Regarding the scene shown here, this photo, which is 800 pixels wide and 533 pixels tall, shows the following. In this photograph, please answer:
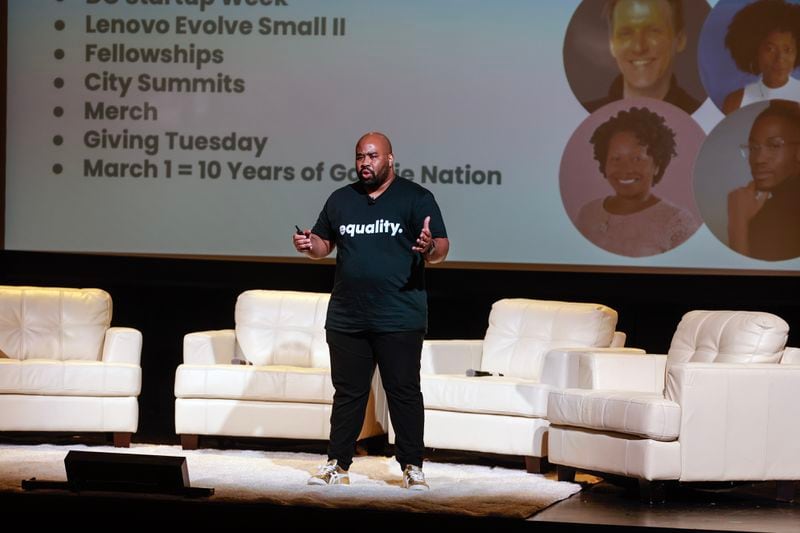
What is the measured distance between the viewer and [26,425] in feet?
22.6

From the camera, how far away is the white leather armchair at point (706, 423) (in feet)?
18.6

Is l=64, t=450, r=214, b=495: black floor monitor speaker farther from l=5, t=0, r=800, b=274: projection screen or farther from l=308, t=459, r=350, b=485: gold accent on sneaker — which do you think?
l=5, t=0, r=800, b=274: projection screen

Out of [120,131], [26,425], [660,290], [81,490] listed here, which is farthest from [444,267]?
[81,490]

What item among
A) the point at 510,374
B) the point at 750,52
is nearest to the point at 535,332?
the point at 510,374

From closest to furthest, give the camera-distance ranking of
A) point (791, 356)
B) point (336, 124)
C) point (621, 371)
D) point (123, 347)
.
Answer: point (791, 356) < point (621, 371) < point (123, 347) < point (336, 124)

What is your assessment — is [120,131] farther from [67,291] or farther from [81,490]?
[81,490]

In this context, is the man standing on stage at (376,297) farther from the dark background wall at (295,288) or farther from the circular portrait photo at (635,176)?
the circular portrait photo at (635,176)

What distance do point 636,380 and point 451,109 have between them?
2.53 metres

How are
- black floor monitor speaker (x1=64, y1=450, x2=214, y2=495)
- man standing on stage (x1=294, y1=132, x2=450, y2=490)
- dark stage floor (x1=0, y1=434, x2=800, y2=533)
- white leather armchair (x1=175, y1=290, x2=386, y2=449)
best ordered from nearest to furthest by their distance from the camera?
dark stage floor (x1=0, y1=434, x2=800, y2=533) < black floor monitor speaker (x1=64, y1=450, x2=214, y2=495) < man standing on stage (x1=294, y1=132, x2=450, y2=490) < white leather armchair (x1=175, y1=290, x2=386, y2=449)

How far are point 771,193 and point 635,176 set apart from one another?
2.59 feet

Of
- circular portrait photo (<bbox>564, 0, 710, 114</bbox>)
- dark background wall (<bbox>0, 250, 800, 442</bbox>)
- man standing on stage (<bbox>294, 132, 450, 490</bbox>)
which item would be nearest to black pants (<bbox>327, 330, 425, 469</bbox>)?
man standing on stage (<bbox>294, 132, 450, 490</bbox>)

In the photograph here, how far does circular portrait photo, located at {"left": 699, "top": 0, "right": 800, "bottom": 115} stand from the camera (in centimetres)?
795

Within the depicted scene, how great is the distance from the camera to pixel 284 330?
24.8 ft

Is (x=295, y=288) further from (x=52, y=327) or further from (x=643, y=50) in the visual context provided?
(x=643, y=50)
